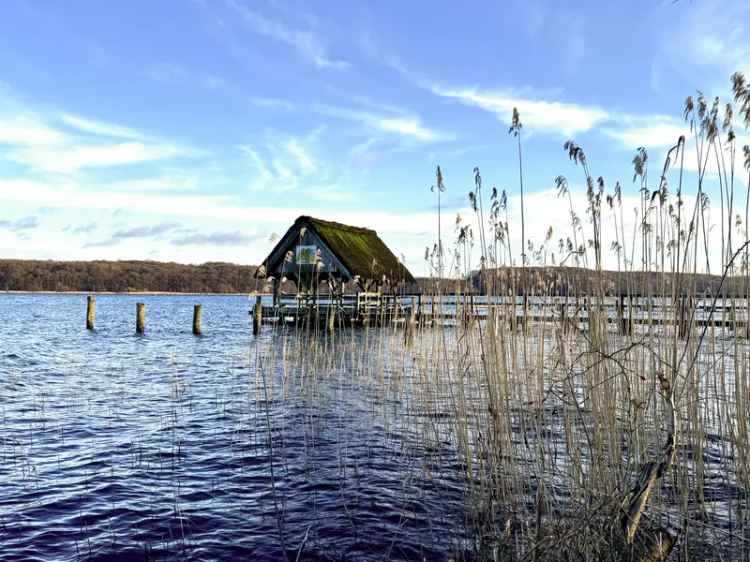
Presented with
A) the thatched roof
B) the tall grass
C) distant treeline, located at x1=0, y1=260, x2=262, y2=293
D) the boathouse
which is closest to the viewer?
the tall grass

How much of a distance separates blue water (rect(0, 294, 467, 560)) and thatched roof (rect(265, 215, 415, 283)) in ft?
43.6

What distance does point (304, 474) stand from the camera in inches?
224

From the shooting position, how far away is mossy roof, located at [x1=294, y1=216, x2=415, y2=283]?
24.2 m

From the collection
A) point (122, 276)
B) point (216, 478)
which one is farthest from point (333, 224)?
point (122, 276)

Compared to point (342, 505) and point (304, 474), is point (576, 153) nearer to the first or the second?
point (342, 505)

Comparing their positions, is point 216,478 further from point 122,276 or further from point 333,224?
point 122,276

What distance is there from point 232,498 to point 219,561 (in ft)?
3.79

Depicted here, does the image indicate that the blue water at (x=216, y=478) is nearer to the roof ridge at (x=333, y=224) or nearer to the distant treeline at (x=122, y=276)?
the roof ridge at (x=333, y=224)

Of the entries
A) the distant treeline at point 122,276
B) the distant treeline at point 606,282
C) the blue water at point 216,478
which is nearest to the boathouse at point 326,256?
the blue water at point 216,478

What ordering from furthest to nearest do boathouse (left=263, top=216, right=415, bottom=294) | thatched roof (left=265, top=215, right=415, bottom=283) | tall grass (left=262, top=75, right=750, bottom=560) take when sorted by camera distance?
thatched roof (left=265, top=215, right=415, bottom=283), boathouse (left=263, top=216, right=415, bottom=294), tall grass (left=262, top=75, right=750, bottom=560)

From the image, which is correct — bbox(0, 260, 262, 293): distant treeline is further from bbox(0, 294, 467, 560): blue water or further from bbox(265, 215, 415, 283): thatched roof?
bbox(0, 294, 467, 560): blue water

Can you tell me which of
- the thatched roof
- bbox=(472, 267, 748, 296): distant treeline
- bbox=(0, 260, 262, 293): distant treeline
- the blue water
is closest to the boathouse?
the thatched roof

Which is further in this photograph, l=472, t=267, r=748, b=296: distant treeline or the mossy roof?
the mossy roof

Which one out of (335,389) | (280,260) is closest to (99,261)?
(280,260)
